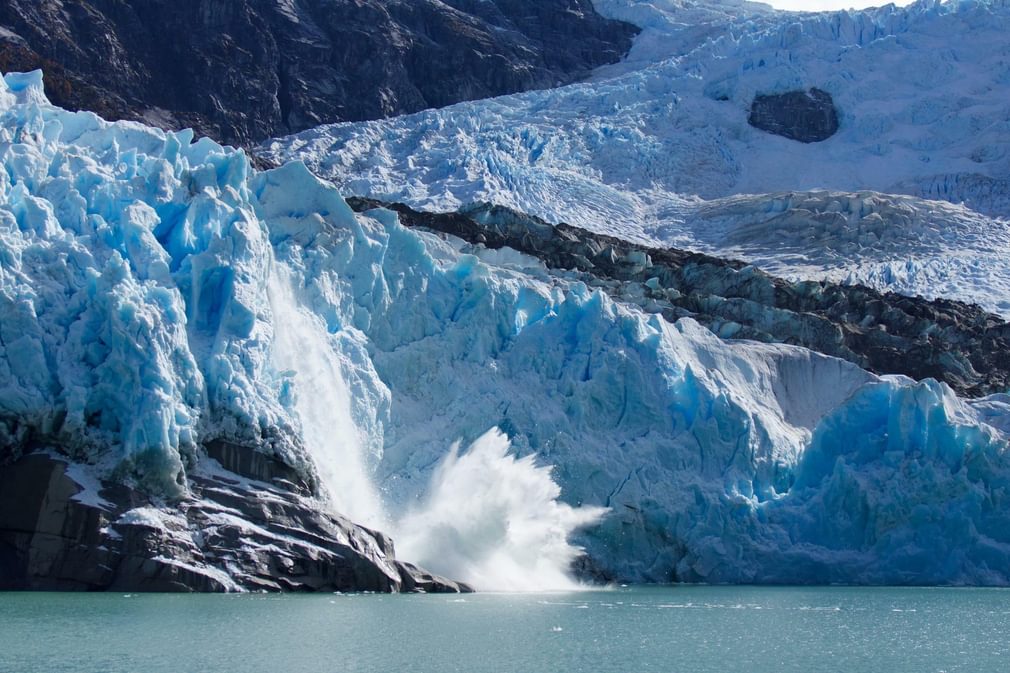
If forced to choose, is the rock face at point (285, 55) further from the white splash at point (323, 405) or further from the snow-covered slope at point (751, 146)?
the white splash at point (323, 405)

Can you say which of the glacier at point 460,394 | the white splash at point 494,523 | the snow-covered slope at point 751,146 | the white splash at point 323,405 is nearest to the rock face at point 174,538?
the glacier at point 460,394

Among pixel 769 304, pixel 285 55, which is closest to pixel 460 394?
pixel 769 304

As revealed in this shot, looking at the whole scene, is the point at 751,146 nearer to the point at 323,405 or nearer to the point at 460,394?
the point at 460,394

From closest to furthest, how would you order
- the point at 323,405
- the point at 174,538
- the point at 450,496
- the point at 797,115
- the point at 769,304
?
the point at 174,538 < the point at 323,405 < the point at 450,496 < the point at 769,304 < the point at 797,115

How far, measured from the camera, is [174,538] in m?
26.2

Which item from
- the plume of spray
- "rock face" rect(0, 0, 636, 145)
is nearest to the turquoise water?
the plume of spray

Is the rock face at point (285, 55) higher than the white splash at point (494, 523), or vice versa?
the rock face at point (285, 55)

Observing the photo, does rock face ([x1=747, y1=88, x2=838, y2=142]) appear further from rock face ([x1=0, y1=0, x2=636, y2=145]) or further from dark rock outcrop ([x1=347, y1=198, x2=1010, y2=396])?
dark rock outcrop ([x1=347, y1=198, x2=1010, y2=396])

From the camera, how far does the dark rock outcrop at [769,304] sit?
149 ft

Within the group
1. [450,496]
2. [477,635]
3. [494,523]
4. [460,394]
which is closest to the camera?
[477,635]

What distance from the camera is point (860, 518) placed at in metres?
35.9

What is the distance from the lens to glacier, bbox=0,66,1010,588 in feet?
94.9

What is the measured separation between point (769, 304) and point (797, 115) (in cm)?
2092

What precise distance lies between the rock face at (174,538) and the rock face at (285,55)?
3841cm
